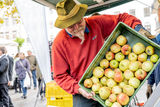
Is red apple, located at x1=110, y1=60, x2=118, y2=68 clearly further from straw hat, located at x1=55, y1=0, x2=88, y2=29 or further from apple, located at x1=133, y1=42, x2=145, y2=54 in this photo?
straw hat, located at x1=55, y1=0, x2=88, y2=29

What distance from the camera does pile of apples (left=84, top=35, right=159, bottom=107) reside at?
1554 millimetres

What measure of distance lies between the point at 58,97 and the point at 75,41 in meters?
1.61

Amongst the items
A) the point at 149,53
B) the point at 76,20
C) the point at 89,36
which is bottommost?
the point at 149,53

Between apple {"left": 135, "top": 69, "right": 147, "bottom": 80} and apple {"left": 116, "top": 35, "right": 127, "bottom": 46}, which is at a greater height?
apple {"left": 116, "top": 35, "right": 127, "bottom": 46}

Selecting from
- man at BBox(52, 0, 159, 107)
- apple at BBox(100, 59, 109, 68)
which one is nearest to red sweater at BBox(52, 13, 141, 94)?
man at BBox(52, 0, 159, 107)

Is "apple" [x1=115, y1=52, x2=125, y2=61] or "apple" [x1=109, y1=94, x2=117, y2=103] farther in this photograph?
"apple" [x1=115, y1=52, x2=125, y2=61]

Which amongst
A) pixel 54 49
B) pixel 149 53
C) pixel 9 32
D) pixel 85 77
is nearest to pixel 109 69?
pixel 85 77

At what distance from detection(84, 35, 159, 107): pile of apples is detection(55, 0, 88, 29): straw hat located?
1.74 feet

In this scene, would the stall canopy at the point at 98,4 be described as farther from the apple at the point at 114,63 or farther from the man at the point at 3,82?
the man at the point at 3,82

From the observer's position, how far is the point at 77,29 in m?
2.08

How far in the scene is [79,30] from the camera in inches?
82.4

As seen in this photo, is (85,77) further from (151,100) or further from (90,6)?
(90,6)

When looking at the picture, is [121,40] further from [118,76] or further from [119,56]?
[118,76]

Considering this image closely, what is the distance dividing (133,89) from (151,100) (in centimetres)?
34
